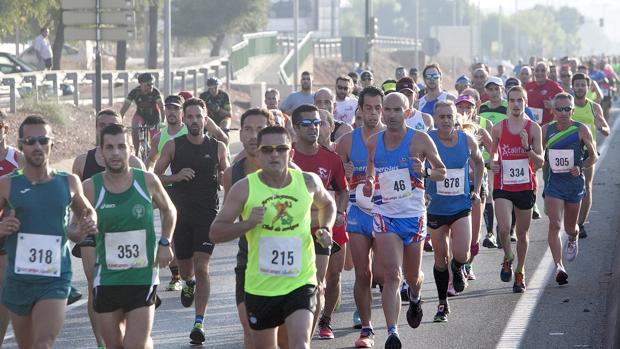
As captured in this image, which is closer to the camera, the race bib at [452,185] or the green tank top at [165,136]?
the race bib at [452,185]

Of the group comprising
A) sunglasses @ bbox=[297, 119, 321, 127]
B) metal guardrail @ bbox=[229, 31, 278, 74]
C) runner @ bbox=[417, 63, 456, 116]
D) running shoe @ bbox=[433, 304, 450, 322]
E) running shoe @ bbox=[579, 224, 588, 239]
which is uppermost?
sunglasses @ bbox=[297, 119, 321, 127]

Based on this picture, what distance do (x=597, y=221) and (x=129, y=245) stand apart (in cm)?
1112

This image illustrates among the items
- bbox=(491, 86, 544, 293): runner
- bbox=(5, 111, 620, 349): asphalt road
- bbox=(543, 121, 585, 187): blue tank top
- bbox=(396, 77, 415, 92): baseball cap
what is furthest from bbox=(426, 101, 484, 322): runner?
bbox=(396, 77, 415, 92): baseball cap

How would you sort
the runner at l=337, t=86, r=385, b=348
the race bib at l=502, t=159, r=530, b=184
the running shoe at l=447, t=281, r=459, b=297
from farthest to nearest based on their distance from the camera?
the race bib at l=502, t=159, r=530, b=184 < the running shoe at l=447, t=281, r=459, b=297 < the runner at l=337, t=86, r=385, b=348

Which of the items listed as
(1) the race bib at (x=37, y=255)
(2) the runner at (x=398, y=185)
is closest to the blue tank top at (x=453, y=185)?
(2) the runner at (x=398, y=185)

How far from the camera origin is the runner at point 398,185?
10.5 metres

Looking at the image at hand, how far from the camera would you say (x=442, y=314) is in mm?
11719

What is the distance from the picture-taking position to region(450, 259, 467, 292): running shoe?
12.5 metres

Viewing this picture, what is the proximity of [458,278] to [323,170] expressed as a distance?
268 cm

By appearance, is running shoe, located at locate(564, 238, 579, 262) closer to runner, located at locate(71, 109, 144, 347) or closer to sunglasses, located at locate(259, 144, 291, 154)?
runner, located at locate(71, 109, 144, 347)

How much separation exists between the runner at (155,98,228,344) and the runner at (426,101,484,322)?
1866 mm

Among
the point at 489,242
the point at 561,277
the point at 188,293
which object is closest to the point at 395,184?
the point at 188,293

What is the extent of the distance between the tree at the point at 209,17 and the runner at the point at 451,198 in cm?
6299

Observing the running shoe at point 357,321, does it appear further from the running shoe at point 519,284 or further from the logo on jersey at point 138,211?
the logo on jersey at point 138,211
